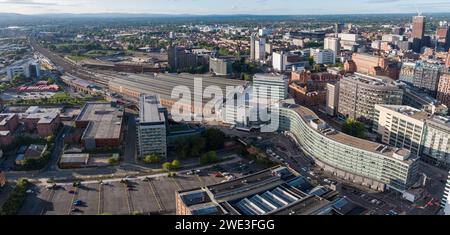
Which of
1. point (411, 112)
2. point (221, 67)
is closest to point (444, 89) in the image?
point (411, 112)

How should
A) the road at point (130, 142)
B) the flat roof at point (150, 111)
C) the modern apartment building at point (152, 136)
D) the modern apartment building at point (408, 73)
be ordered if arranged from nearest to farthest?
the modern apartment building at point (152, 136), the road at point (130, 142), the flat roof at point (150, 111), the modern apartment building at point (408, 73)

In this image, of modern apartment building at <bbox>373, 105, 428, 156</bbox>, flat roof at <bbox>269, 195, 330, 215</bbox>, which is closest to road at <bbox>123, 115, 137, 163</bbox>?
flat roof at <bbox>269, 195, 330, 215</bbox>

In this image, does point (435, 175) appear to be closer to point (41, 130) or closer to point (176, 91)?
point (176, 91)

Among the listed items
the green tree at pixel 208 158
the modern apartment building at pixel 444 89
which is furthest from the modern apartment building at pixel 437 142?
the green tree at pixel 208 158

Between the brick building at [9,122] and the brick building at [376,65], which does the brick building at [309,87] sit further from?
the brick building at [9,122]

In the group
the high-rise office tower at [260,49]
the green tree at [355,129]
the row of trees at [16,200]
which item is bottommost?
the row of trees at [16,200]
